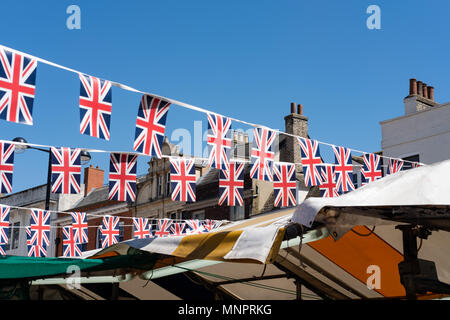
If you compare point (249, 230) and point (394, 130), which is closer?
point (249, 230)

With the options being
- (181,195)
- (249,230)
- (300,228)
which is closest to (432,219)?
(300,228)

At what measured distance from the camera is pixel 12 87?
9.13 m

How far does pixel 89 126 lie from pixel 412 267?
273 inches

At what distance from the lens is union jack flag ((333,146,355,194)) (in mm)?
15594

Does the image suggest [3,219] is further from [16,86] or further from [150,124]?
[16,86]

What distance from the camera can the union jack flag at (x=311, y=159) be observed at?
15.1m

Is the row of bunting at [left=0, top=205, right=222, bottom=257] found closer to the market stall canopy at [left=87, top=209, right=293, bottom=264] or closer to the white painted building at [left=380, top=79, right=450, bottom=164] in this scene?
the white painted building at [left=380, top=79, right=450, bottom=164]

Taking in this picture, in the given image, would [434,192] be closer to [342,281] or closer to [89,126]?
[342,281]

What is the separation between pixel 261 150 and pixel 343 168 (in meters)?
2.73

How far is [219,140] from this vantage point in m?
12.9

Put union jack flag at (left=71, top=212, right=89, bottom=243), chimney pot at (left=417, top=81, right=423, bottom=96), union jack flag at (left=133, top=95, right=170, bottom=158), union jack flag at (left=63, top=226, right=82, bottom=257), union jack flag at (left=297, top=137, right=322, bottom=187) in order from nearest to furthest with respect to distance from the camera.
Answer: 1. union jack flag at (left=133, top=95, right=170, bottom=158)
2. union jack flag at (left=297, top=137, right=322, bottom=187)
3. union jack flag at (left=71, top=212, right=89, bottom=243)
4. union jack flag at (left=63, top=226, right=82, bottom=257)
5. chimney pot at (left=417, top=81, right=423, bottom=96)

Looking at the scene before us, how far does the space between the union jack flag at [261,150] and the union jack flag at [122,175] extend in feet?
9.62

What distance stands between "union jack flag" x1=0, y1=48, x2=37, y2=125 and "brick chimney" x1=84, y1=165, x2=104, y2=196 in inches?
1527

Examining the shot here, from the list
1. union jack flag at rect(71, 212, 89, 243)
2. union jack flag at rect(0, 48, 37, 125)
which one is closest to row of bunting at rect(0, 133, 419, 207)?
union jack flag at rect(0, 48, 37, 125)
